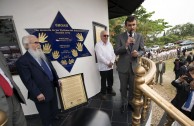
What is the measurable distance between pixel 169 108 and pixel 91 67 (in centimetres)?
250

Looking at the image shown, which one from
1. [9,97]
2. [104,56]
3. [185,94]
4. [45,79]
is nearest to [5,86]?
[9,97]

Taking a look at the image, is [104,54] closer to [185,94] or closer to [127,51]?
[127,51]

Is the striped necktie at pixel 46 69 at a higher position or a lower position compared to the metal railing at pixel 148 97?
higher

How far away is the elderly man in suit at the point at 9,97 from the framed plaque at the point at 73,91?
0.94m

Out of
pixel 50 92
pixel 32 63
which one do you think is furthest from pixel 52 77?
pixel 32 63

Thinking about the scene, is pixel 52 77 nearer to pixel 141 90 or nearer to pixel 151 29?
pixel 141 90

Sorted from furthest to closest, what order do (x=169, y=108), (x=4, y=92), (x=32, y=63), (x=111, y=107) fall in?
1. (x=111, y=107)
2. (x=32, y=63)
3. (x=4, y=92)
4. (x=169, y=108)

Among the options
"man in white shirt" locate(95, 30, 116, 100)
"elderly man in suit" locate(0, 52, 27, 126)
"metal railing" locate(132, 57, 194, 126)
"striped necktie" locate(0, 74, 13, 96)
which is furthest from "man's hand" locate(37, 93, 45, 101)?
"man in white shirt" locate(95, 30, 116, 100)

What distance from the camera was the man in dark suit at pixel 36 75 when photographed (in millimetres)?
2045

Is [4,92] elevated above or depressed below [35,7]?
below

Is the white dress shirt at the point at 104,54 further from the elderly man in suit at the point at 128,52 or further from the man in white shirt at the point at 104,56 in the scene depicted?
the elderly man in suit at the point at 128,52

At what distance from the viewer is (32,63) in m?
2.09

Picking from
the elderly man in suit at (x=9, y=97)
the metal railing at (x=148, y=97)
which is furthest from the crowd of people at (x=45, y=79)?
the metal railing at (x=148, y=97)

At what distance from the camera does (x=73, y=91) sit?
2.98 meters
